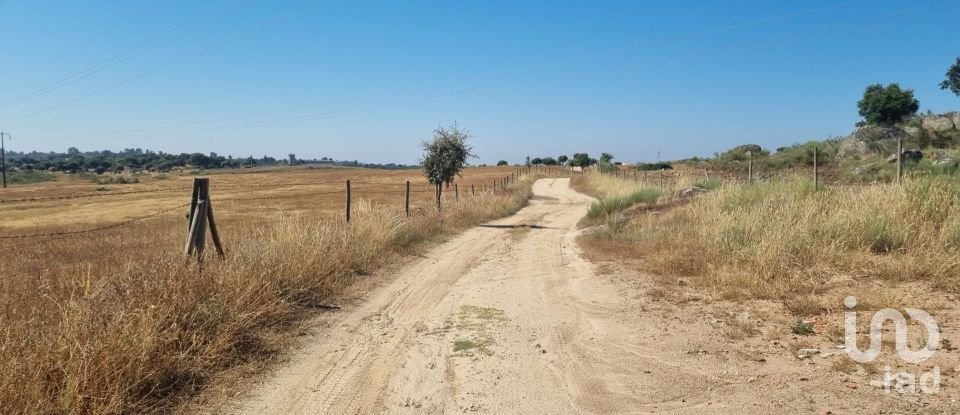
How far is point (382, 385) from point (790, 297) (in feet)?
16.5

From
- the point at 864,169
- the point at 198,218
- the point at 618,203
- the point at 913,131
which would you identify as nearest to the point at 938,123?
the point at 913,131

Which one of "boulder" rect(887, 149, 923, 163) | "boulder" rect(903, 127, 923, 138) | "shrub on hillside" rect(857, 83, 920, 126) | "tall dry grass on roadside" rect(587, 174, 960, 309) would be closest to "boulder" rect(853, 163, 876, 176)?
"boulder" rect(887, 149, 923, 163)

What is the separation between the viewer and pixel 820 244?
8234 millimetres

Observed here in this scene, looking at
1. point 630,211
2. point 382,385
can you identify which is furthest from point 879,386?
point 630,211

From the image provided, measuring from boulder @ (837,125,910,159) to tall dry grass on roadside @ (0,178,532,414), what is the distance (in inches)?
1118

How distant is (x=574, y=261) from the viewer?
1120 centimetres

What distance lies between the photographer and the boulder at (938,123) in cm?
3000

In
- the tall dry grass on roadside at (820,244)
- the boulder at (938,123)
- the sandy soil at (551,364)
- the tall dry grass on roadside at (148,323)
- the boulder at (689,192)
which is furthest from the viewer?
the boulder at (938,123)

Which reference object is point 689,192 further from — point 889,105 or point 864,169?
point 889,105

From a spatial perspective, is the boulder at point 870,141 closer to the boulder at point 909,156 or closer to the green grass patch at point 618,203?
the boulder at point 909,156

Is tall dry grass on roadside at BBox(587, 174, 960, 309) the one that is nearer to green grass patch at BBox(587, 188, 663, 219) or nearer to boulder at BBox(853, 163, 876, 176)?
green grass patch at BBox(587, 188, 663, 219)

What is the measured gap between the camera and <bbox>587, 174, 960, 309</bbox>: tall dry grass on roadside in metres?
6.97

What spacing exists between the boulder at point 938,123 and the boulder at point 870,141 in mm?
2803

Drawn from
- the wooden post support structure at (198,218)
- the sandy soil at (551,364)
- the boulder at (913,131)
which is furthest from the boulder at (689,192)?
the boulder at (913,131)
